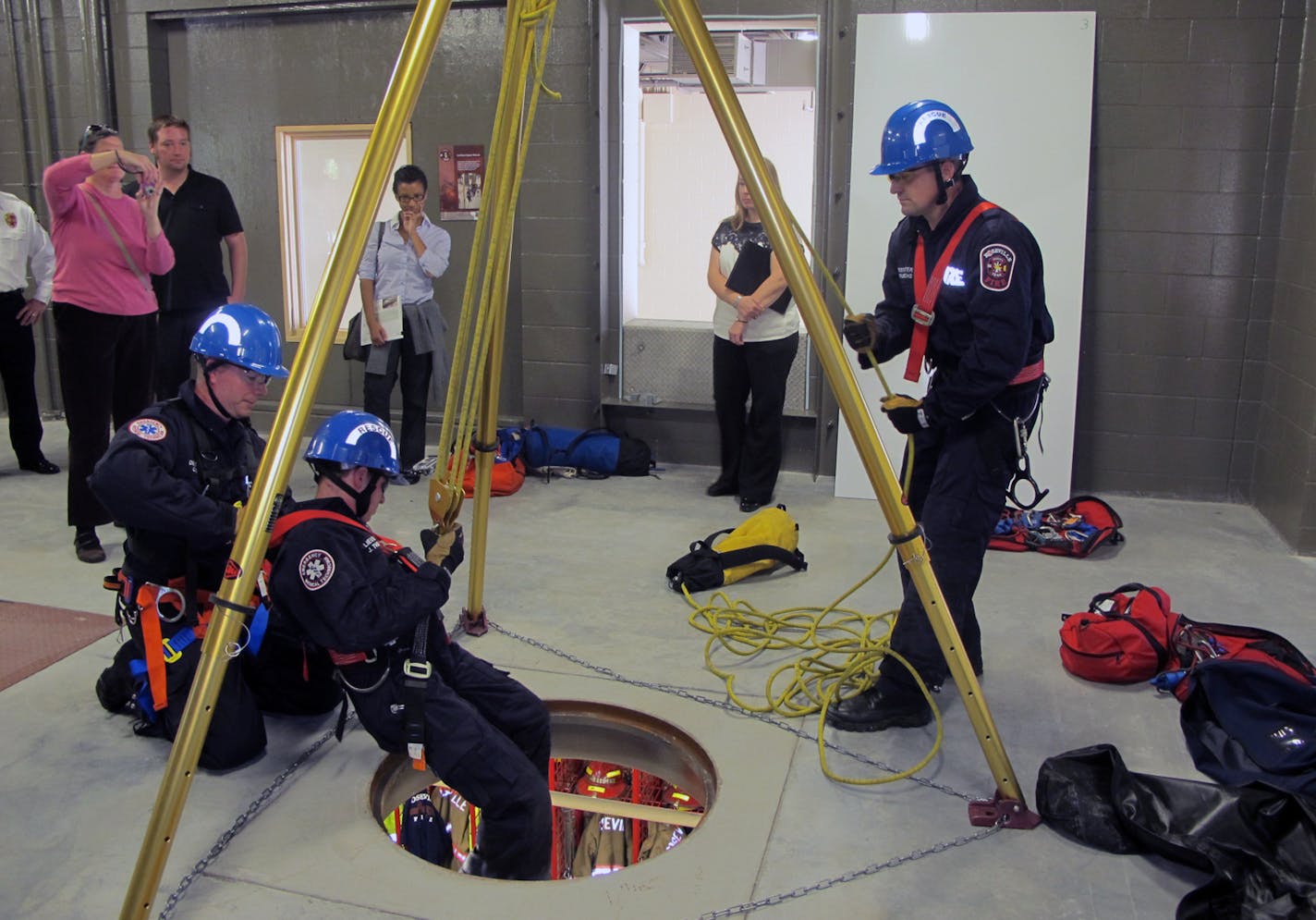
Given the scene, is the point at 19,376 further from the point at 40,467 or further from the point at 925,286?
the point at 925,286

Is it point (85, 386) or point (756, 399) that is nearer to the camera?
point (85, 386)

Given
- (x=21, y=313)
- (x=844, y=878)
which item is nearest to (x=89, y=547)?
(x=21, y=313)

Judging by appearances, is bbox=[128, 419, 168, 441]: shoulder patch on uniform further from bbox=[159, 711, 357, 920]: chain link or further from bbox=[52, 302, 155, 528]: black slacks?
bbox=[52, 302, 155, 528]: black slacks

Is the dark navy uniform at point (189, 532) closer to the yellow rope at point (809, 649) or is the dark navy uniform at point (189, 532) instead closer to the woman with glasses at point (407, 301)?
the yellow rope at point (809, 649)

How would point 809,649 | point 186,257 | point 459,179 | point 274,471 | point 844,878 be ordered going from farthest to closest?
point 459,179 < point 186,257 < point 809,649 < point 844,878 < point 274,471

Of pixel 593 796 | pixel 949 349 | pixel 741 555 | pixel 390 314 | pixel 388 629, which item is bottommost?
pixel 593 796

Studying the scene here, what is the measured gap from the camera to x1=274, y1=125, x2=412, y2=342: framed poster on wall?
8.04 m

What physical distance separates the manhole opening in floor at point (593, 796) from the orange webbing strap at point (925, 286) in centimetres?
156

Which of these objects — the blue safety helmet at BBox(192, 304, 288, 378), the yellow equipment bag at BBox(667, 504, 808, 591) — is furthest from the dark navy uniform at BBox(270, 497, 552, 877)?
the yellow equipment bag at BBox(667, 504, 808, 591)

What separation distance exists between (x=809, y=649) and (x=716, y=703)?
619mm

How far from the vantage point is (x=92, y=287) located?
18.5ft

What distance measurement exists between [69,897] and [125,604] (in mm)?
1030

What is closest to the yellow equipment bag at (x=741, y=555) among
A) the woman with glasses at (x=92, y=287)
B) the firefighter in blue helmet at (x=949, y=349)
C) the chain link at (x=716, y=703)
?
the chain link at (x=716, y=703)

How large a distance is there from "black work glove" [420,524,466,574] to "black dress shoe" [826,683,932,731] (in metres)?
1.46
